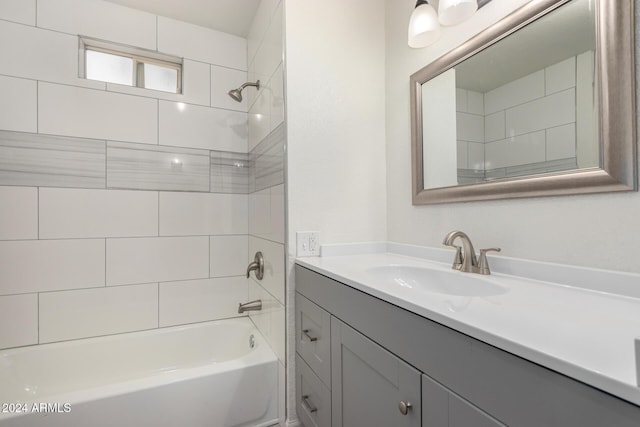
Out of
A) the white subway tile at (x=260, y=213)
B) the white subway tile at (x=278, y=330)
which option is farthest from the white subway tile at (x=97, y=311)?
the white subway tile at (x=278, y=330)

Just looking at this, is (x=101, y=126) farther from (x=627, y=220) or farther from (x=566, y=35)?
(x=627, y=220)

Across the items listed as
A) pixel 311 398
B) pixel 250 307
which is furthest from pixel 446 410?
pixel 250 307

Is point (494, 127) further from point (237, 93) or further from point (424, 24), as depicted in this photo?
point (237, 93)

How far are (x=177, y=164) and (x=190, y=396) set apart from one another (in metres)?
1.36

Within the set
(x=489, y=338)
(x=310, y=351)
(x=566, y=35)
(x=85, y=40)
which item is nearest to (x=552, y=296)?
(x=489, y=338)

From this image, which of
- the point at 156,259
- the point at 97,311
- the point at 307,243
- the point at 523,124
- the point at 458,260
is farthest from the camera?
the point at 156,259

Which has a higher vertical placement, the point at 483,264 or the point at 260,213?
the point at 260,213

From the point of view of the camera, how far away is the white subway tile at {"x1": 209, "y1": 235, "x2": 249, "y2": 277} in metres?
2.03

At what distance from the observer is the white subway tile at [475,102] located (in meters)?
1.13

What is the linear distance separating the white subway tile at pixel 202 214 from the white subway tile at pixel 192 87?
2.06ft

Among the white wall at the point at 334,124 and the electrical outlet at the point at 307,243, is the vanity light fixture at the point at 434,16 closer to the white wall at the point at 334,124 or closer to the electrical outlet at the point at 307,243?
the white wall at the point at 334,124

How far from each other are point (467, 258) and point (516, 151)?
0.41 meters

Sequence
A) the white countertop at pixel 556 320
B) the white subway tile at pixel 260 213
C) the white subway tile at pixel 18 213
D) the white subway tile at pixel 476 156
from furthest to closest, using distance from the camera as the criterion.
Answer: the white subway tile at pixel 260 213 < the white subway tile at pixel 18 213 < the white subway tile at pixel 476 156 < the white countertop at pixel 556 320

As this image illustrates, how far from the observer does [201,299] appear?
200 centimetres
